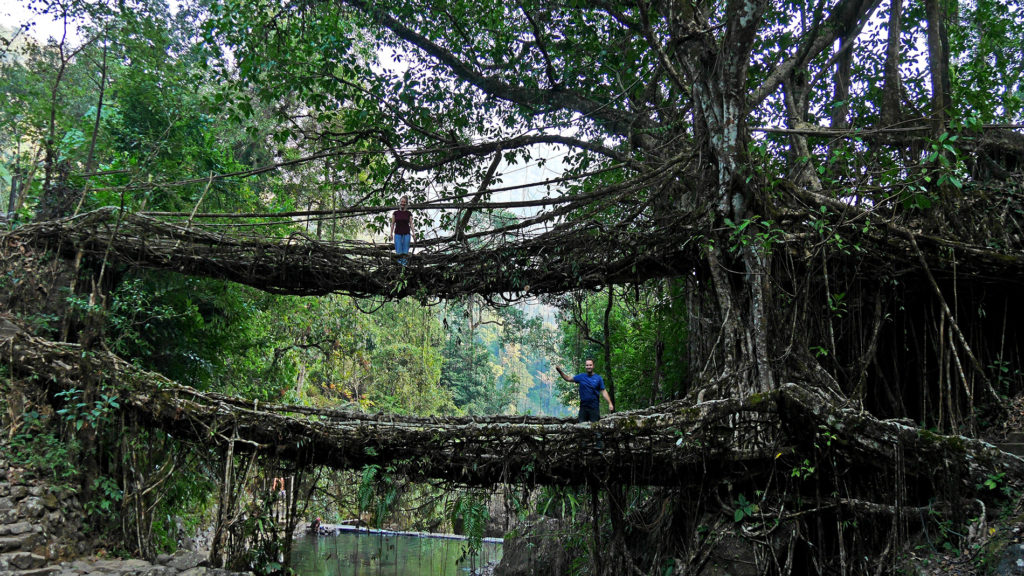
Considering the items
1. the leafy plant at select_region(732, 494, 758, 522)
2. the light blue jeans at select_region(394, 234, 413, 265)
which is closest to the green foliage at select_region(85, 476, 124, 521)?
the light blue jeans at select_region(394, 234, 413, 265)

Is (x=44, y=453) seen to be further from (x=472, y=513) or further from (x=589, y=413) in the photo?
(x=589, y=413)

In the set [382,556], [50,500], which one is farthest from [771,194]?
[382,556]

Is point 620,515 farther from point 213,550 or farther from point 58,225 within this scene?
point 58,225

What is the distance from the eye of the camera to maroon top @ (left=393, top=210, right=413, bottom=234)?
243 inches

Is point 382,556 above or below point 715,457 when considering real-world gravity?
below

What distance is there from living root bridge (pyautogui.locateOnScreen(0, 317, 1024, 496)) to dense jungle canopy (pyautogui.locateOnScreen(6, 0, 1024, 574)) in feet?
0.20

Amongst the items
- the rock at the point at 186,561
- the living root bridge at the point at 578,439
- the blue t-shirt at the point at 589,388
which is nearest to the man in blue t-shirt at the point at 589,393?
the blue t-shirt at the point at 589,388

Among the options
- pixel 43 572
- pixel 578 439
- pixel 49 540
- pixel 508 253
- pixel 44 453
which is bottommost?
pixel 43 572

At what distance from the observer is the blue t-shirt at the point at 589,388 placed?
5.78 m

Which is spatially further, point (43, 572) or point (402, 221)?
point (402, 221)

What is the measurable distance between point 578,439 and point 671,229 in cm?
191

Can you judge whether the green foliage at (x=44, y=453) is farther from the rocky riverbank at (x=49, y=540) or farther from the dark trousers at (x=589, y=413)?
the dark trousers at (x=589, y=413)

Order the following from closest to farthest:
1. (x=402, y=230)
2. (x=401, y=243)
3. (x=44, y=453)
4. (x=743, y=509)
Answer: (x=743, y=509)
(x=44, y=453)
(x=401, y=243)
(x=402, y=230)

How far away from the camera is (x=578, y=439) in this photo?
177 inches
